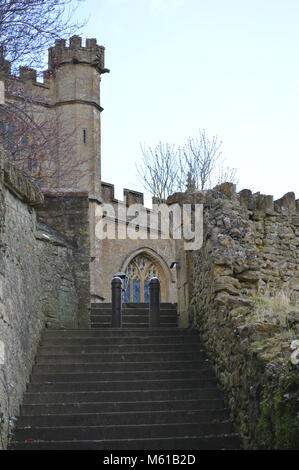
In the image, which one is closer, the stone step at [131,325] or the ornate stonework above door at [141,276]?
the stone step at [131,325]

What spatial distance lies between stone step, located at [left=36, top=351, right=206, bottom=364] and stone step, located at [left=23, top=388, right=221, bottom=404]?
3.39 ft

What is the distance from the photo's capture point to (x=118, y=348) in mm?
12695

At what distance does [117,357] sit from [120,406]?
1.50 metres

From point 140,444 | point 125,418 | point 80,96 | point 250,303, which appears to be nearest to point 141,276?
point 80,96

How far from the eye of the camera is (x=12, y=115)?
16.8 metres

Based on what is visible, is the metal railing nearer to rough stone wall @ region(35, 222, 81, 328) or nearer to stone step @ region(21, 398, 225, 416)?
rough stone wall @ region(35, 222, 81, 328)

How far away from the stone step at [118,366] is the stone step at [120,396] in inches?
28.7

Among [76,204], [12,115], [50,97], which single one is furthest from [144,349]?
[50,97]

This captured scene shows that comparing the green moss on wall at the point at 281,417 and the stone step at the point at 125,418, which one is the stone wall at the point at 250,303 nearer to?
the green moss on wall at the point at 281,417

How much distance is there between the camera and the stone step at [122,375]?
11.7 m

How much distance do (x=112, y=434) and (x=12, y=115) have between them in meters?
8.03

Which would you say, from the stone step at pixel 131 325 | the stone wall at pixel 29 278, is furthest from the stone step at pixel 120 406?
the stone step at pixel 131 325

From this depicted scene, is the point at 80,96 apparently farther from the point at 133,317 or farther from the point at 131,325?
the point at 131,325

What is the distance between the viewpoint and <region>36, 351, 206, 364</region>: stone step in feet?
40.1
